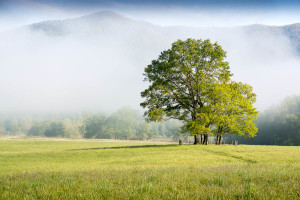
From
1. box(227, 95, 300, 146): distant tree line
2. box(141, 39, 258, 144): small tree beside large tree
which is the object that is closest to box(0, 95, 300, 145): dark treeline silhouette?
box(227, 95, 300, 146): distant tree line

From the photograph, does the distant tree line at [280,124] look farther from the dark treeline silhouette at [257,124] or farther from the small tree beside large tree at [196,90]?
the small tree beside large tree at [196,90]

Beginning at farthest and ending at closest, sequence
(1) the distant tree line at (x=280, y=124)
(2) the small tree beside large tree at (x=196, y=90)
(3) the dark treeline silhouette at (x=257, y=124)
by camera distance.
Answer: (3) the dark treeline silhouette at (x=257, y=124) → (1) the distant tree line at (x=280, y=124) → (2) the small tree beside large tree at (x=196, y=90)

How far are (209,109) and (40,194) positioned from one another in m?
35.6

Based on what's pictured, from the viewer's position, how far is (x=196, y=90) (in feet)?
145

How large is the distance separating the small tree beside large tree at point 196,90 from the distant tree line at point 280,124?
74583mm

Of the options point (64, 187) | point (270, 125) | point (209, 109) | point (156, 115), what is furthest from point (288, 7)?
point (270, 125)

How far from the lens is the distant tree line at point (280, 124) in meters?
108

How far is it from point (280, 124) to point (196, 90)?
9443 centimetres

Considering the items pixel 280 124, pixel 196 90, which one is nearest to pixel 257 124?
pixel 280 124

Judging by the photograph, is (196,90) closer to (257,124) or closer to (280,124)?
(280,124)

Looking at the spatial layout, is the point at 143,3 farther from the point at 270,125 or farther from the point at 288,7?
the point at 270,125

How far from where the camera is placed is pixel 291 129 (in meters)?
111

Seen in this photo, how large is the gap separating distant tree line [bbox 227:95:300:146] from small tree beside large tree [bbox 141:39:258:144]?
2936 inches

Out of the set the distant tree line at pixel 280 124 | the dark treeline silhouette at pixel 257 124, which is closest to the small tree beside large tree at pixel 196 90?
the dark treeline silhouette at pixel 257 124
